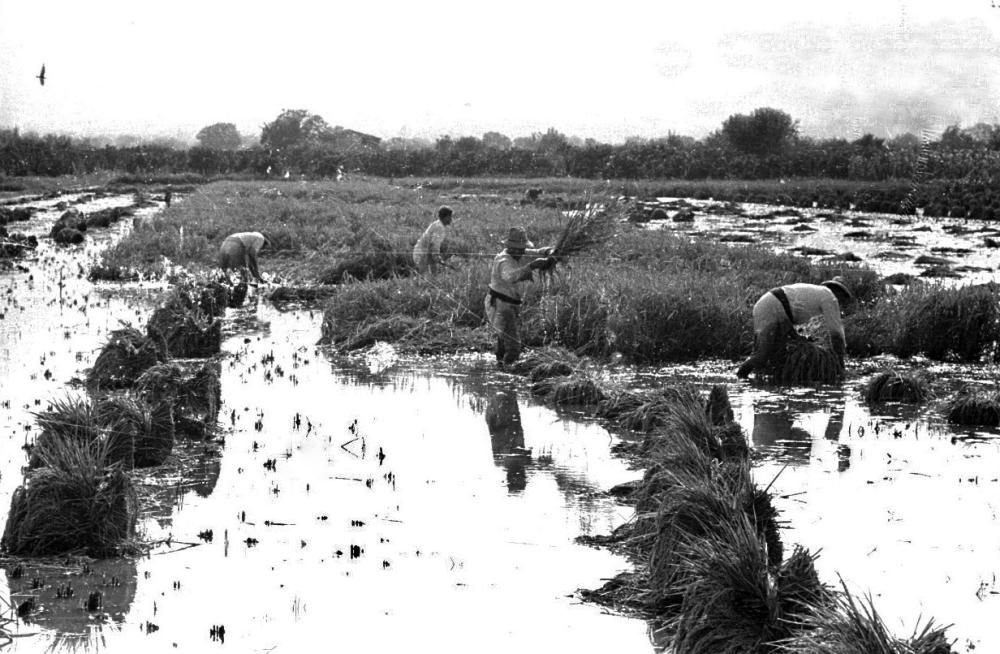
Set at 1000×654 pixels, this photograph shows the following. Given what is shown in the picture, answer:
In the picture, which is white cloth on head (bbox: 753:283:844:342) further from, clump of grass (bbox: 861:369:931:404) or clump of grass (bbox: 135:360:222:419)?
clump of grass (bbox: 135:360:222:419)

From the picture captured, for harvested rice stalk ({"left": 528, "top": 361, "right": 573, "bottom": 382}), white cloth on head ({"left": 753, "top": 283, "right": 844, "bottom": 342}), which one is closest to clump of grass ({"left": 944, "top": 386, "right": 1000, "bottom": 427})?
white cloth on head ({"left": 753, "top": 283, "right": 844, "bottom": 342})

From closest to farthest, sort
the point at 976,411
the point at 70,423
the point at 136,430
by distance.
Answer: the point at 70,423 < the point at 136,430 < the point at 976,411

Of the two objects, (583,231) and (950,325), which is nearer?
(583,231)

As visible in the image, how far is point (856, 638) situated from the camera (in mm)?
4191

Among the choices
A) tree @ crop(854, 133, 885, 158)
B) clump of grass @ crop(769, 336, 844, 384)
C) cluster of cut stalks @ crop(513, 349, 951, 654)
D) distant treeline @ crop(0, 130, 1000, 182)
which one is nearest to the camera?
cluster of cut stalks @ crop(513, 349, 951, 654)

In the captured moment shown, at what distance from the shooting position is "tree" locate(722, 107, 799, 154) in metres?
68.4

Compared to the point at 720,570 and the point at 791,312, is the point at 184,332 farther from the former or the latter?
the point at 720,570

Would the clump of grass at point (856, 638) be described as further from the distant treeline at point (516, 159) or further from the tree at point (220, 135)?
the tree at point (220, 135)

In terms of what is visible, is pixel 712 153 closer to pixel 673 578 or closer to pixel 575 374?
pixel 575 374

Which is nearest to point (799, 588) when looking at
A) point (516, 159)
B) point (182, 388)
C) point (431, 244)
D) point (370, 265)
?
point (182, 388)

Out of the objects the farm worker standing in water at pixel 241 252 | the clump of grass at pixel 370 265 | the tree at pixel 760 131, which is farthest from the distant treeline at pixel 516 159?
the farm worker standing in water at pixel 241 252

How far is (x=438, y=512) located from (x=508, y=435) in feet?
7.14

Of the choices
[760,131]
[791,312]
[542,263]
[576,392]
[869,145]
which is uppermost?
[760,131]

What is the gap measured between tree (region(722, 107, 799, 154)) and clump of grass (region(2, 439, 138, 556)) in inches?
2506
